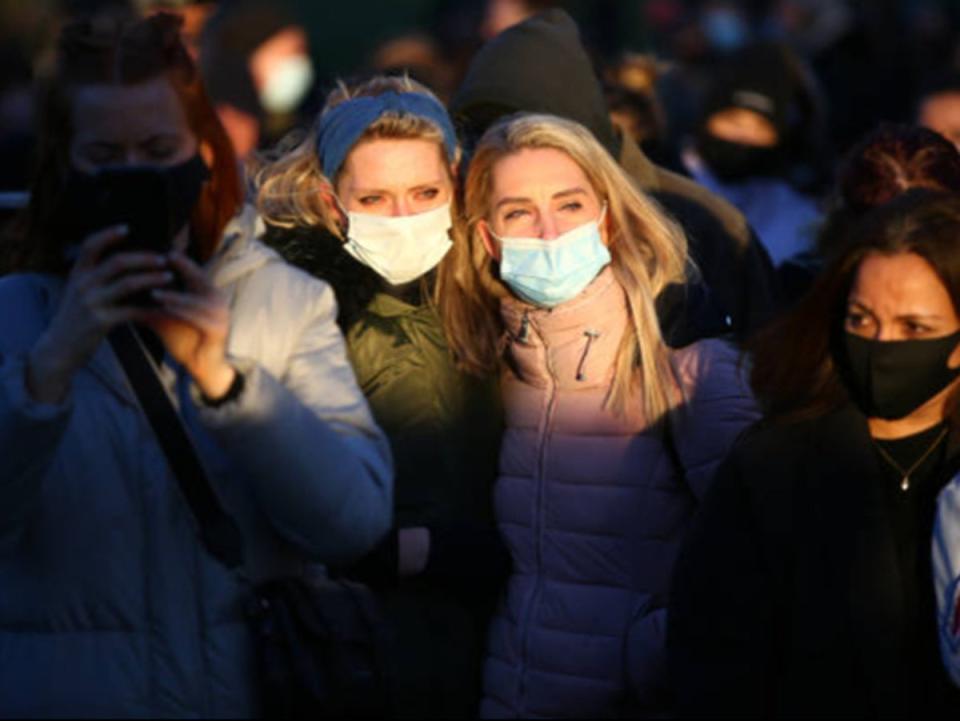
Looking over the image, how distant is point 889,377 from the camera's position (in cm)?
474

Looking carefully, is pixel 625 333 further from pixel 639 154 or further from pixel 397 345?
pixel 639 154

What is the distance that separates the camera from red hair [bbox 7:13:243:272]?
12.7 ft

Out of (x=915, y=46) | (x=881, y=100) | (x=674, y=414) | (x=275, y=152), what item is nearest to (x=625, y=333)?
(x=674, y=414)

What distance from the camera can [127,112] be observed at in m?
3.83

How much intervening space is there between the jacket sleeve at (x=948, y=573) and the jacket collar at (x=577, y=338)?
0.91m

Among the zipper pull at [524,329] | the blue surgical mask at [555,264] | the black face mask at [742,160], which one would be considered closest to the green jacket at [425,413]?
the zipper pull at [524,329]

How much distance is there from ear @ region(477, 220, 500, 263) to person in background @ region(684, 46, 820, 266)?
10.5ft

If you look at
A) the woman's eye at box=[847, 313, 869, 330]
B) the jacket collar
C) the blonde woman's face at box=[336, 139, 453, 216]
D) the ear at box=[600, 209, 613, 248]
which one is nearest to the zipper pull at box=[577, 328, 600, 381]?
the jacket collar

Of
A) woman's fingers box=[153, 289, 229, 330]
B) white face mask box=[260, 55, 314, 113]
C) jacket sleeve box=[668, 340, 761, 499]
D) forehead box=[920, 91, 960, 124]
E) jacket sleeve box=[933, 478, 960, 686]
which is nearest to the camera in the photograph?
woman's fingers box=[153, 289, 229, 330]

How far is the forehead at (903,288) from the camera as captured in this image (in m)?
4.79

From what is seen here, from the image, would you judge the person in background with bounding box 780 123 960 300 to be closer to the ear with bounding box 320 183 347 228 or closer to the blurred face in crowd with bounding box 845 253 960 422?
the blurred face in crowd with bounding box 845 253 960 422

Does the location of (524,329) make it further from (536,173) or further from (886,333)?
(886,333)

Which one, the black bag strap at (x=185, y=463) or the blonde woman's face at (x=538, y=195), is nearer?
the black bag strap at (x=185, y=463)

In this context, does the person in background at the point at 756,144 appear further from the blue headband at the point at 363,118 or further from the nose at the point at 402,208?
the nose at the point at 402,208
